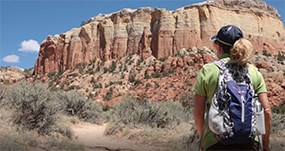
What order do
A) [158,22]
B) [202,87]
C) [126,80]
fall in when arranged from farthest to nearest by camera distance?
[158,22] → [126,80] → [202,87]

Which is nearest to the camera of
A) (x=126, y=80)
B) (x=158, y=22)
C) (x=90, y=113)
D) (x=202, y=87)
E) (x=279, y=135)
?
(x=202, y=87)

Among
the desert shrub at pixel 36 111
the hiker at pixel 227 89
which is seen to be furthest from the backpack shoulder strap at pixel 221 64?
the desert shrub at pixel 36 111

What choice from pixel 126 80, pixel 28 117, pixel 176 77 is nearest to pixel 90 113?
pixel 28 117

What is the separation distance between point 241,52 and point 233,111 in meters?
0.48

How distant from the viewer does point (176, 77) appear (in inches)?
1577

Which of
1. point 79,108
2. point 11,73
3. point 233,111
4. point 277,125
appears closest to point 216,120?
point 233,111

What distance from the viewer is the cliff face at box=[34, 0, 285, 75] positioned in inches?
2009

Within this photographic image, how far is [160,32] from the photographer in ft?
169

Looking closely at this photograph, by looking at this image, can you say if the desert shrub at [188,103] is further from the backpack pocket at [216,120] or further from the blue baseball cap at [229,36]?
the backpack pocket at [216,120]

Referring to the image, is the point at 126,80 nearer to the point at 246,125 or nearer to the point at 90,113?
the point at 90,113

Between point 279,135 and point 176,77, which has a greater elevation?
point 176,77

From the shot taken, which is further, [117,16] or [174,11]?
[117,16]

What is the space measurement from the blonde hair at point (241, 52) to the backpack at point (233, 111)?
11 cm

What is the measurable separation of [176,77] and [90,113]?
23340 millimetres
